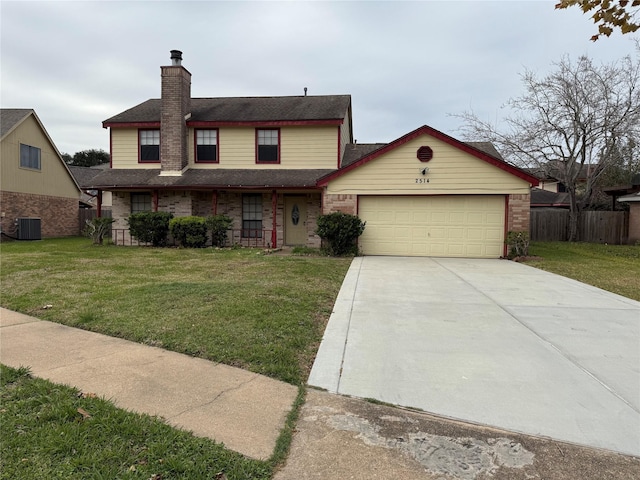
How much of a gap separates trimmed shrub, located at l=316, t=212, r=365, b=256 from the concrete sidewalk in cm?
934

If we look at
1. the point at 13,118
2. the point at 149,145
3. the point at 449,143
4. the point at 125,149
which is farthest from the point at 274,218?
the point at 13,118

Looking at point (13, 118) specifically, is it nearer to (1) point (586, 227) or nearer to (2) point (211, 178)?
(2) point (211, 178)

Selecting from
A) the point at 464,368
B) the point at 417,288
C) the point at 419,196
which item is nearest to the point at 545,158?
the point at 419,196

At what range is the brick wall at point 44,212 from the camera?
65.7ft

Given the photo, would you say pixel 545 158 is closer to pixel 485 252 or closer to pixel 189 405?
pixel 485 252

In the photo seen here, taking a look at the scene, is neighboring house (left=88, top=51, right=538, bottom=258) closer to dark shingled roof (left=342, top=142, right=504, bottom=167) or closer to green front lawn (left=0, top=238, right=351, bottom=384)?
dark shingled roof (left=342, top=142, right=504, bottom=167)

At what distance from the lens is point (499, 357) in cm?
443

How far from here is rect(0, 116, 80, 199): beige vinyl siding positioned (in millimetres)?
19891

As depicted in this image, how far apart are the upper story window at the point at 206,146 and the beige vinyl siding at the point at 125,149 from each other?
201 cm

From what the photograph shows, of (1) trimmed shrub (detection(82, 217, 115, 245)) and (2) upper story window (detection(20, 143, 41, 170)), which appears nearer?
(1) trimmed shrub (detection(82, 217, 115, 245))

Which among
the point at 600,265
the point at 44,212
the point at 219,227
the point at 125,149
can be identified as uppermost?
the point at 125,149

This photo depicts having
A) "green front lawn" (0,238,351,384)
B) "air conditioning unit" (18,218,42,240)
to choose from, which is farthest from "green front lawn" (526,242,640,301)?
"air conditioning unit" (18,218,42,240)

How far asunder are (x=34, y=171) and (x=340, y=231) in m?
18.4

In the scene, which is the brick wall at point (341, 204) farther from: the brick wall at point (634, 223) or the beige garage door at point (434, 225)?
the brick wall at point (634, 223)
